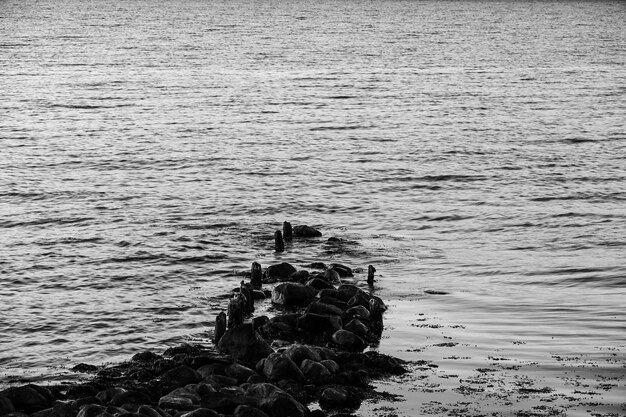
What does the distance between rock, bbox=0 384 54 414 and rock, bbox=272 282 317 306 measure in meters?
9.51

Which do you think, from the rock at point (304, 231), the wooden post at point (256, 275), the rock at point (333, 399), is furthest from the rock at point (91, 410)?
the rock at point (304, 231)

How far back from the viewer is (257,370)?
23.7m

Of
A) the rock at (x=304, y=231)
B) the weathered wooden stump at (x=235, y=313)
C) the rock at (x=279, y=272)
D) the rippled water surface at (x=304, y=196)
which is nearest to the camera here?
the weathered wooden stump at (x=235, y=313)

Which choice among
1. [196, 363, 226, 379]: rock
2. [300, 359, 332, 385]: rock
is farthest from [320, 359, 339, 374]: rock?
[196, 363, 226, 379]: rock

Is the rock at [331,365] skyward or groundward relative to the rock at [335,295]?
groundward

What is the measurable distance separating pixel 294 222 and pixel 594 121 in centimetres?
3396

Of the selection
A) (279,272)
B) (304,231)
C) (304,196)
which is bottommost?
(279,272)

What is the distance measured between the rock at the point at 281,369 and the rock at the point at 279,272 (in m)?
9.19

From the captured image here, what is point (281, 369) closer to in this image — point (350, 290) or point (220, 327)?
point (220, 327)

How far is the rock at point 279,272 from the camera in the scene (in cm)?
3253

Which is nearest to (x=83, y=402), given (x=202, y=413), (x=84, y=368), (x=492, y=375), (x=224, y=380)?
(x=202, y=413)

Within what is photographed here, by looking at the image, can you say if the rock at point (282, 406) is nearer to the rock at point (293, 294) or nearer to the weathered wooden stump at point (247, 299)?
the weathered wooden stump at point (247, 299)

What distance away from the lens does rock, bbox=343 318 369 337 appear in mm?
26438

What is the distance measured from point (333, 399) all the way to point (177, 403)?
354cm
